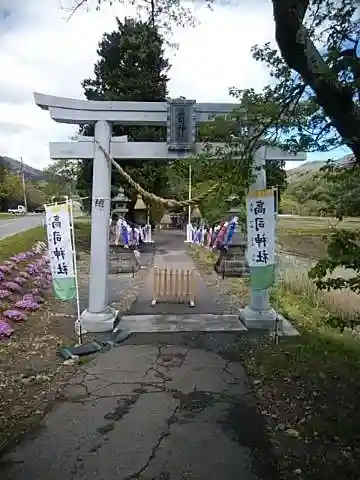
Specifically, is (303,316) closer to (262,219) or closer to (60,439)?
(262,219)

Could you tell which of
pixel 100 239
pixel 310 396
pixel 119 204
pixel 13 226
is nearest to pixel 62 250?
pixel 100 239

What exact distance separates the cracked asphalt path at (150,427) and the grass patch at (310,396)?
0.21 metres

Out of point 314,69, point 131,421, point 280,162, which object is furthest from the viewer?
point 280,162

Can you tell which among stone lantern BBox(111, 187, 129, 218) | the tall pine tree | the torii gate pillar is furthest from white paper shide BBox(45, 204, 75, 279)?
the tall pine tree

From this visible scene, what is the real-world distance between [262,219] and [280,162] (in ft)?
4.28

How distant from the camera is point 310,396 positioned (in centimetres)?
470

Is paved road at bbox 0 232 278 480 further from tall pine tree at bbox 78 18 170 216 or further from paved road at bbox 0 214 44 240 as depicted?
paved road at bbox 0 214 44 240

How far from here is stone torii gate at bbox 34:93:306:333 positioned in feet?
22.7

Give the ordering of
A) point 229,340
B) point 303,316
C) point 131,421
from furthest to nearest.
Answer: point 303,316, point 229,340, point 131,421

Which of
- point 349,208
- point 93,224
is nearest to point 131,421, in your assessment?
point 349,208

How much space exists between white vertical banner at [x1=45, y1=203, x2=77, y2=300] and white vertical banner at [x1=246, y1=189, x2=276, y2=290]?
277cm

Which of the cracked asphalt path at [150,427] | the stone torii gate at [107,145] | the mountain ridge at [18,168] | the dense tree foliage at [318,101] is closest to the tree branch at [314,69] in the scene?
the dense tree foliage at [318,101]

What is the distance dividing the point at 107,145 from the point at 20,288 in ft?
13.7

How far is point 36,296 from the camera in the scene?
936 centimetres
